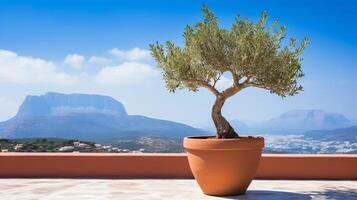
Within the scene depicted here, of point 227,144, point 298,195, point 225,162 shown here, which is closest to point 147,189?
point 225,162

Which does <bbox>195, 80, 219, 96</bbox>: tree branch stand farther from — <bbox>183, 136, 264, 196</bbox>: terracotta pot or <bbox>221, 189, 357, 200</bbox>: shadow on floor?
<bbox>221, 189, 357, 200</bbox>: shadow on floor

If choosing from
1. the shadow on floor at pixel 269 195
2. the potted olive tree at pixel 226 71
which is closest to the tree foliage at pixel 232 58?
the potted olive tree at pixel 226 71

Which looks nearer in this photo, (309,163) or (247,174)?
(247,174)

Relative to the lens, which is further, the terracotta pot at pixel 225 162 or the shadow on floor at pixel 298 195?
the shadow on floor at pixel 298 195

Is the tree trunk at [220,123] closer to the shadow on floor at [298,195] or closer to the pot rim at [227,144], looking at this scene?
the pot rim at [227,144]

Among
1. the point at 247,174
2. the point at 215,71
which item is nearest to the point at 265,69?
the point at 215,71

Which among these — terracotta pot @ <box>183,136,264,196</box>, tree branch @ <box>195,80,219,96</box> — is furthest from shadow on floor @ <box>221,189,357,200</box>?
tree branch @ <box>195,80,219,96</box>

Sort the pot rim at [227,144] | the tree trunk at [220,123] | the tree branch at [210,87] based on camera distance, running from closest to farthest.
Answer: the pot rim at [227,144] < the tree trunk at [220,123] < the tree branch at [210,87]

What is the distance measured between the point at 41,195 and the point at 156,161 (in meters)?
2.67

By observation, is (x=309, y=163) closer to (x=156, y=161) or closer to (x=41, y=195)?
(x=156, y=161)

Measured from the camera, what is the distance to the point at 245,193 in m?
7.11

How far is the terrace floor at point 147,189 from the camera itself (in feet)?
22.5

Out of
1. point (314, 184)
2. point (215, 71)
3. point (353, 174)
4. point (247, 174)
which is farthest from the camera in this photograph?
point (353, 174)

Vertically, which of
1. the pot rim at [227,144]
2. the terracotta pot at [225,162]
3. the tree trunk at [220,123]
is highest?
the tree trunk at [220,123]
